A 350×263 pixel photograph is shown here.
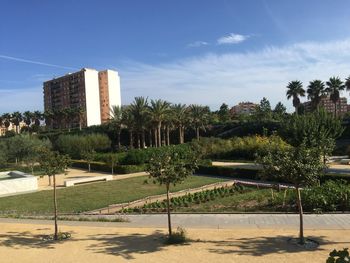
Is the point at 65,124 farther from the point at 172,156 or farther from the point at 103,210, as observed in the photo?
the point at 172,156

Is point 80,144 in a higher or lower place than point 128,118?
lower

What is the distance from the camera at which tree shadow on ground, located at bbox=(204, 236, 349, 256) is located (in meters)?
13.1

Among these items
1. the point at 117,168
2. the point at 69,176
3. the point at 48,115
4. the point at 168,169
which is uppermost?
the point at 48,115

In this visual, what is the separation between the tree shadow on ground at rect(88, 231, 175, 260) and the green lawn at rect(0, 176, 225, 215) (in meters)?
9.61

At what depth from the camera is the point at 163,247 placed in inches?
561

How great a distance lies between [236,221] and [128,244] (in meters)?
5.21

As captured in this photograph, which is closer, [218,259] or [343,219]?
[218,259]

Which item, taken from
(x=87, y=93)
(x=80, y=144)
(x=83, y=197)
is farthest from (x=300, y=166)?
(x=87, y=93)

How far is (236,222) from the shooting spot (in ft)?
58.1

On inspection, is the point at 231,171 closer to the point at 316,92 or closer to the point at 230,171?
the point at 230,171

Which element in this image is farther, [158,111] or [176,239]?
[158,111]

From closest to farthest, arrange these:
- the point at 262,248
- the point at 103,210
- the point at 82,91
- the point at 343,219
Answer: the point at 262,248 → the point at 343,219 → the point at 103,210 → the point at 82,91

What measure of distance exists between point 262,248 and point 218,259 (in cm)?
180

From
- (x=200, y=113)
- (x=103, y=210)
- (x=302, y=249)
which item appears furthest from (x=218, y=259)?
(x=200, y=113)
